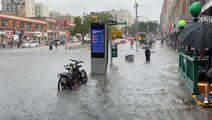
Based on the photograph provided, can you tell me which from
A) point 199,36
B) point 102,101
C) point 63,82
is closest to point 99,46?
point 63,82

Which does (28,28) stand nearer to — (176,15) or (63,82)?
(176,15)

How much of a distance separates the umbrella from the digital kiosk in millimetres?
8334

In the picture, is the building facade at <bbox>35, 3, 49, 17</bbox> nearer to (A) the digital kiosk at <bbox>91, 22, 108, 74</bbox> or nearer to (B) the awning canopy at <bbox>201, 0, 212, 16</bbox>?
(B) the awning canopy at <bbox>201, 0, 212, 16</bbox>

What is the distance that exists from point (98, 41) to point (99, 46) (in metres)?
0.27

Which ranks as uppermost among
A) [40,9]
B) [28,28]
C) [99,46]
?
[40,9]

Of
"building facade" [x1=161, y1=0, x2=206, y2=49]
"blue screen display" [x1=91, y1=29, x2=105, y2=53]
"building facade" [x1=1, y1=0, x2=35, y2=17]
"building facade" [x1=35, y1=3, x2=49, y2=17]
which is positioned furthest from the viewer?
"building facade" [x1=35, y1=3, x2=49, y2=17]

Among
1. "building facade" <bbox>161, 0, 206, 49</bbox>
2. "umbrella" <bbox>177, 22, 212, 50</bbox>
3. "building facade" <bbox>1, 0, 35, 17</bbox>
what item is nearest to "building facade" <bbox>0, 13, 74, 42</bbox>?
"building facade" <bbox>1, 0, 35, 17</bbox>

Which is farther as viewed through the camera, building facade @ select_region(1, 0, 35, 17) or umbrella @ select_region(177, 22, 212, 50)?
building facade @ select_region(1, 0, 35, 17)

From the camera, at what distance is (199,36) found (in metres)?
10.3

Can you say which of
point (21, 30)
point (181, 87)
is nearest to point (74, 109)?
point (181, 87)

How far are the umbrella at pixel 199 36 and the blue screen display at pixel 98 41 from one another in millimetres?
8327

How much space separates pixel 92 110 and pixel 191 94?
3.80 meters

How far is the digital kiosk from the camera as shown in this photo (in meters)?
19.0

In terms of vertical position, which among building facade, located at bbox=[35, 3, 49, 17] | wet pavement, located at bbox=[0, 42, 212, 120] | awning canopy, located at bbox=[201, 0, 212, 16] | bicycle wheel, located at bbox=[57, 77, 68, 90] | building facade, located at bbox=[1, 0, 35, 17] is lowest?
wet pavement, located at bbox=[0, 42, 212, 120]
